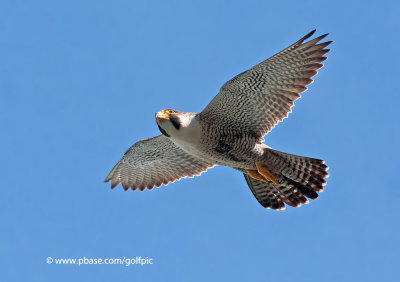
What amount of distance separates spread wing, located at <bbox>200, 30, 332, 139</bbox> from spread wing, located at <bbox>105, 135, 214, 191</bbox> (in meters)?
1.54

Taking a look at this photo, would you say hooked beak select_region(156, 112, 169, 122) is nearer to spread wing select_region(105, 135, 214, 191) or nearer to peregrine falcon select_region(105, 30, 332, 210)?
peregrine falcon select_region(105, 30, 332, 210)

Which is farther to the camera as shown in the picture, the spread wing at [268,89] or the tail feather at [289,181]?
the tail feather at [289,181]

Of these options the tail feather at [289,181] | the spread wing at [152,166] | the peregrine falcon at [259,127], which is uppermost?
the spread wing at [152,166]

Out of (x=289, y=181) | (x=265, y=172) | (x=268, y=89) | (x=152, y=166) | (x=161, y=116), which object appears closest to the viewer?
(x=161, y=116)

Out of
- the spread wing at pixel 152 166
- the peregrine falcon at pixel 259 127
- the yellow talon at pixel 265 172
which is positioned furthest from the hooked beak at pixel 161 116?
the yellow talon at pixel 265 172

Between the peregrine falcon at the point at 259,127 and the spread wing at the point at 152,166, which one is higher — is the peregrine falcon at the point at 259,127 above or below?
below

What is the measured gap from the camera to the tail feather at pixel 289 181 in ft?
41.4

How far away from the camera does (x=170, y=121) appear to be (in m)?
11.9

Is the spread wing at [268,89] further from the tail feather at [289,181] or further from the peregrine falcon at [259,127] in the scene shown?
the tail feather at [289,181]

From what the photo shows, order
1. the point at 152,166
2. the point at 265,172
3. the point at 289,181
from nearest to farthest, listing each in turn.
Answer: the point at 265,172 → the point at 289,181 → the point at 152,166

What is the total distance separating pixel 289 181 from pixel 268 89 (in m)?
1.76

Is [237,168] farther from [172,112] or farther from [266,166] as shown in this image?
[172,112]

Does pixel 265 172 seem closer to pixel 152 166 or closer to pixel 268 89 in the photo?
pixel 268 89

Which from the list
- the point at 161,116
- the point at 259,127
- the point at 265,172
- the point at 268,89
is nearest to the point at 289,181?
the point at 265,172
